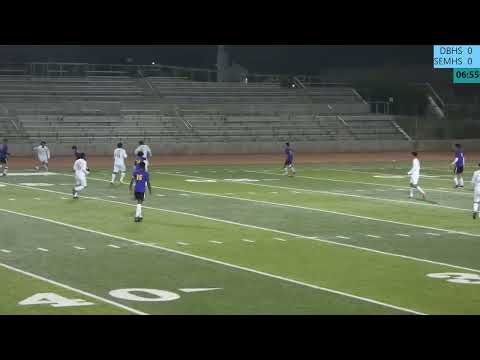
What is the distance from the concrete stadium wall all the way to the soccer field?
18.0 metres

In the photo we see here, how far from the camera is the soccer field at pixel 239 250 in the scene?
13979mm

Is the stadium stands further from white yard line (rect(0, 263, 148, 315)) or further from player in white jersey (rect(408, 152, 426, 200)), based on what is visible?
white yard line (rect(0, 263, 148, 315))

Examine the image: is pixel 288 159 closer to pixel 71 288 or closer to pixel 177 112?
pixel 177 112

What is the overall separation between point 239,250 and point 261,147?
3737 centimetres

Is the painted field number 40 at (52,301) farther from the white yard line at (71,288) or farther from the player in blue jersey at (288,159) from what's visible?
the player in blue jersey at (288,159)

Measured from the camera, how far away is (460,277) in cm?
1617

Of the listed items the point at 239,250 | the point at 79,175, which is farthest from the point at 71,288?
the point at 79,175

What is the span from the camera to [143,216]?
24.7 meters

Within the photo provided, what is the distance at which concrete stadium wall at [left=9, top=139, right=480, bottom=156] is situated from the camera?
170 ft

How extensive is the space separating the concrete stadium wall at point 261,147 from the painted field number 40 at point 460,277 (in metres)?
37.3

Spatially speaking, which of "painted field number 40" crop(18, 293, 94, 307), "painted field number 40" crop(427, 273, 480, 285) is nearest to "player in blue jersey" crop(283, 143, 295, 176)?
"painted field number 40" crop(427, 273, 480, 285)

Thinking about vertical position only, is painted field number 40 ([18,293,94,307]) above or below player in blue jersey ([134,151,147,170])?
below
